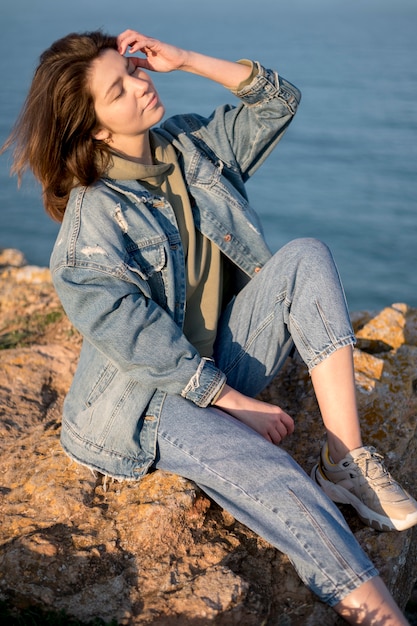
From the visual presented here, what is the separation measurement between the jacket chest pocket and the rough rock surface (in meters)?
0.65

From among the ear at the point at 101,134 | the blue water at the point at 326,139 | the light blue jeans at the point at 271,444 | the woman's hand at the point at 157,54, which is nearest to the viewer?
the light blue jeans at the point at 271,444

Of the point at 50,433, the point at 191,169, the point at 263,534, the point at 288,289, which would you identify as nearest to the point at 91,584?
the point at 263,534

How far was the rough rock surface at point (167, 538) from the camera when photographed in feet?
8.01

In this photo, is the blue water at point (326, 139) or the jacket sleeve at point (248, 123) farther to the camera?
the blue water at point (326, 139)

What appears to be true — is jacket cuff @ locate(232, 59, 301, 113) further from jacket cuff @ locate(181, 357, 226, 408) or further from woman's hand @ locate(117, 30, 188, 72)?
jacket cuff @ locate(181, 357, 226, 408)

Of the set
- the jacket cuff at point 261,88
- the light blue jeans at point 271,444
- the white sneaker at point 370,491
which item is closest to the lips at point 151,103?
the jacket cuff at point 261,88

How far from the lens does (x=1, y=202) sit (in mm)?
13375

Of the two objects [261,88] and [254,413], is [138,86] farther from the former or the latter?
[254,413]

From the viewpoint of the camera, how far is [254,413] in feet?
9.08

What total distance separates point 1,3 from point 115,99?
3706cm

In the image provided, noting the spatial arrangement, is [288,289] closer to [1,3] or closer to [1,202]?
[1,202]

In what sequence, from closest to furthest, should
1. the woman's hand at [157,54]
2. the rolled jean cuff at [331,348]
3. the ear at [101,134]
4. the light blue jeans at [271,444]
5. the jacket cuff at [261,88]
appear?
the light blue jeans at [271,444] < the rolled jean cuff at [331,348] < the ear at [101,134] < the woman's hand at [157,54] < the jacket cuff at [261,88]

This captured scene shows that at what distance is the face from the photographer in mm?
2748

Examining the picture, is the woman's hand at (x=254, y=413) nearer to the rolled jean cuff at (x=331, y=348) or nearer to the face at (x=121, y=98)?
the rolled jean cuff at (x=331, y=348)
